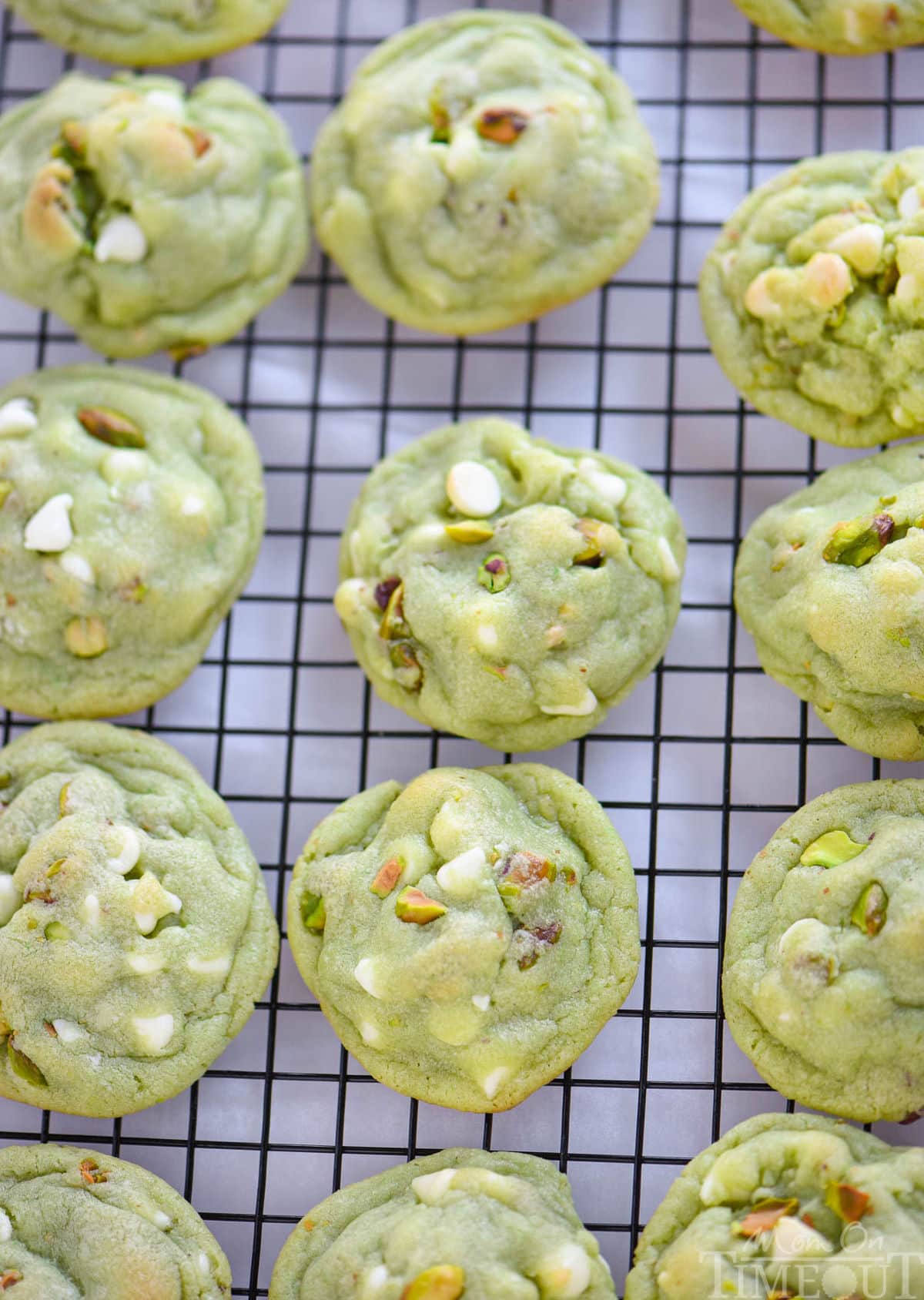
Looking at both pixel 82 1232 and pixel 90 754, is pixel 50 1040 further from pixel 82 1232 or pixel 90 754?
pixel 90 754

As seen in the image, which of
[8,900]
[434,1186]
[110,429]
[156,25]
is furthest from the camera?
[156,25]

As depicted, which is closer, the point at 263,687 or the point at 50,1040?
the point at 50,1040

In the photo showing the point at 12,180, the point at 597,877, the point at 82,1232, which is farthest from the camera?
the point at 12,180

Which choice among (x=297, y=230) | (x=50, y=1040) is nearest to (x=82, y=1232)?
(x=50, y=1040)

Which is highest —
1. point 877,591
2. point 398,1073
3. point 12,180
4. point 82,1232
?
point 12,180

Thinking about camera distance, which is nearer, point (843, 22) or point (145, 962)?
point (145, 962)

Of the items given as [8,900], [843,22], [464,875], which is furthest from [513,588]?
[843,22]

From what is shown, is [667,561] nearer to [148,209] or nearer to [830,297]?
[830,297]

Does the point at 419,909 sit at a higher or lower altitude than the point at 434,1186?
higher

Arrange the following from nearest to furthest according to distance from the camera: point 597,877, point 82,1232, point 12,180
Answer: point 82,1232
point 597,877
point 12,180
